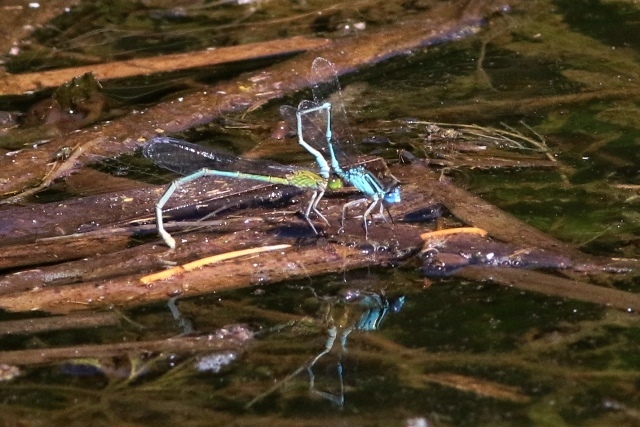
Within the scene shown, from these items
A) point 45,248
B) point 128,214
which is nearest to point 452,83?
point 128,214

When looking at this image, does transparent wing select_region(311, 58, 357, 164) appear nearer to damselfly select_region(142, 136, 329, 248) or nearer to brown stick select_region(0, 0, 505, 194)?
damselfly select_region(142, 136, 329, 248)

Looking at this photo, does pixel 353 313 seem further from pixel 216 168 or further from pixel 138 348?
pixel 216 168

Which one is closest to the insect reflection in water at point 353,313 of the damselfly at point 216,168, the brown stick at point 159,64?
the damselfly at point 216,168

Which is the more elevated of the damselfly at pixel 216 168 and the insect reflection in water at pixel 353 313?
the damselfly at pixel 216 168

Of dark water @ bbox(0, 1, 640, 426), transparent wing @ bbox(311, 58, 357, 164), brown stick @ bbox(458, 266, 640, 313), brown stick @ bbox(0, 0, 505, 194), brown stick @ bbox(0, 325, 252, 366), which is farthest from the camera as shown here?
brown stick @ bbox(0, 0, 505, 194)

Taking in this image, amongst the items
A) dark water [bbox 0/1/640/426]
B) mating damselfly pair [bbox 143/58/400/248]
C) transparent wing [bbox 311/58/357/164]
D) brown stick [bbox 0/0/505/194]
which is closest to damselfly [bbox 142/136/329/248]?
mating damselfly pair [bbox 143/58/400/248]

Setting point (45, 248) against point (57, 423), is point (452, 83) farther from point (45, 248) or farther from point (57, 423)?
point (57, 423)

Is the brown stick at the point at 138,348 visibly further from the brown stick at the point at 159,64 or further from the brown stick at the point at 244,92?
the brown stick at the point at 159,64

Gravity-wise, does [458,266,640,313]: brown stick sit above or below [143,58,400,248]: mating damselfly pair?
below
